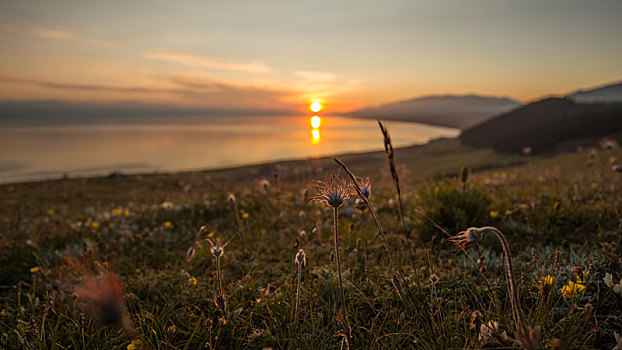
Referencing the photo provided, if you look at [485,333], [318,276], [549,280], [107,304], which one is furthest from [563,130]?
[107,304]

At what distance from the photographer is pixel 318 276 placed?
3.34m

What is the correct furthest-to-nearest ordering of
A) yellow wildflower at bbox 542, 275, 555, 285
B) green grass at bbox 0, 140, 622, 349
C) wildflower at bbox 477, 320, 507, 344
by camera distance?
green grass at bbox 0, 140, 622, 349 → yellow wildflower at bbox 542, 275, 555, 285 → wildflower at bbox 477, 320, 507, 344

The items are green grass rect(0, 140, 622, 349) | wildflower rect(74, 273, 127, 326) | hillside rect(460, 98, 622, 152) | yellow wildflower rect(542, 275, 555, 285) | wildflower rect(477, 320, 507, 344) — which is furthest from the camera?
hillside rect(460, 98, 622, 152)

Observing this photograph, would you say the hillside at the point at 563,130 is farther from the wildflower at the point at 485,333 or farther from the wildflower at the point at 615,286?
the wildflower at the point at 485,333

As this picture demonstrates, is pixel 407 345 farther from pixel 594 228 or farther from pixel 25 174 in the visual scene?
pixel 25 174

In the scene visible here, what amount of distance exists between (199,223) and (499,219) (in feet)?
16.2

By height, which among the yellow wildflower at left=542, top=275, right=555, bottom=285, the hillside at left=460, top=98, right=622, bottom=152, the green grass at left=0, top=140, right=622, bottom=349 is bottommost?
the green grass at left=0, top=140, right=622, bottom=349

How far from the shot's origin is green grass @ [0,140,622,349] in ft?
7.81

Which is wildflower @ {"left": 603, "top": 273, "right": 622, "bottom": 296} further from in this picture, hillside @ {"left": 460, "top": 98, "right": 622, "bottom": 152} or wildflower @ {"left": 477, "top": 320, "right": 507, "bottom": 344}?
hillside @ {"left": 460, "top": 98, "right": 622, "bottom": 152}

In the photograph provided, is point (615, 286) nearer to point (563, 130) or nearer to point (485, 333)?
point (485, 333)

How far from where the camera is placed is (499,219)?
4.68m

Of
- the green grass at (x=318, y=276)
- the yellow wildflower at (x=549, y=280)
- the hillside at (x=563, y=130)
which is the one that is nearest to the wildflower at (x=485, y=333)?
the green grass at (x=318, y=276)

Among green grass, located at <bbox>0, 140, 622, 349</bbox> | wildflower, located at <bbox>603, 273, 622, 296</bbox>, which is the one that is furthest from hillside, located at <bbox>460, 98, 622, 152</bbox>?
wildflower, located at <bbox>603, 273, 622, 296</bbox>

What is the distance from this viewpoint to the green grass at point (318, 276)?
238cm
